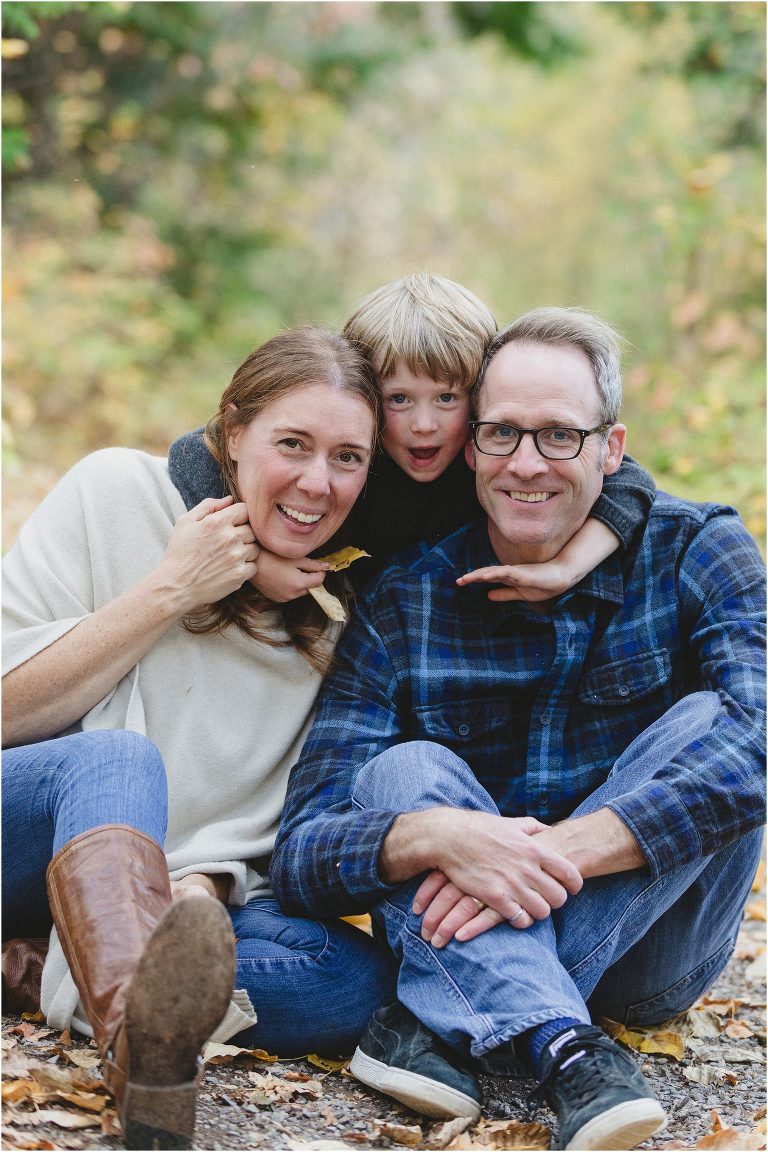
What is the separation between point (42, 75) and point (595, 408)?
7.09m

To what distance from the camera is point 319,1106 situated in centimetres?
245

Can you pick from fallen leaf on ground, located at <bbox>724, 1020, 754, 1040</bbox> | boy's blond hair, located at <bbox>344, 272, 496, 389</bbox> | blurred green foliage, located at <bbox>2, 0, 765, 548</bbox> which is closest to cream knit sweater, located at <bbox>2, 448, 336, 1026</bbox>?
boy's blond hair, located at <bbox>344, 272, 496, 389</bbox>

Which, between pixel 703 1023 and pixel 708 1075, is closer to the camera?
pixel 708 1075

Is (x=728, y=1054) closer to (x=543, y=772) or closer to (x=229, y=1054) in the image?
(x=543, y=772)

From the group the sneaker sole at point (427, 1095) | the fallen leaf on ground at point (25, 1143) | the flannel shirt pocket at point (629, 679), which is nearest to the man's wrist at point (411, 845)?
the sneaker sole at point (427, 1095)

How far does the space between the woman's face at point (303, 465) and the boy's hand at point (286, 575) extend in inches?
1.1

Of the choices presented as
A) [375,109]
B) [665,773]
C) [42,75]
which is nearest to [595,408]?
[665,773]

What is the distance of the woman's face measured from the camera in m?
2.87

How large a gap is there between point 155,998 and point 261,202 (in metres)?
11.5

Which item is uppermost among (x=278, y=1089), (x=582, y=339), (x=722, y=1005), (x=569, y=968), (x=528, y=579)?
(x=582, y=339)

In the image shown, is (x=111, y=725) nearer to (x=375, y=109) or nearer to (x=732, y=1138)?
(x=732, y=1138)

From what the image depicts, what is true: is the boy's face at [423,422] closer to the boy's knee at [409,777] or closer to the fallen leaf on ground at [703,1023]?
the boy's knee at [409,777]

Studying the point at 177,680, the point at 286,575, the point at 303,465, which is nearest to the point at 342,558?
the point at 286,575

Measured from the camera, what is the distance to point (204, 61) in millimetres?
9414
